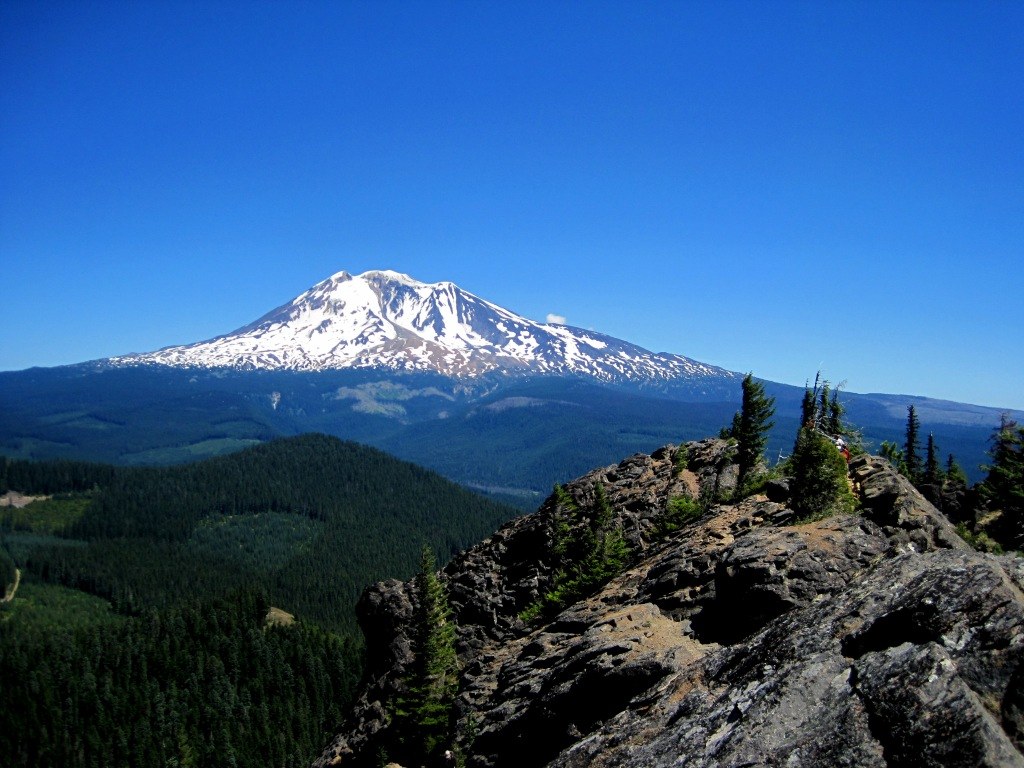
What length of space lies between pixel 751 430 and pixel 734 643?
2340 cm

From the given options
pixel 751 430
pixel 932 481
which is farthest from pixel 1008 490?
pixel 932 481

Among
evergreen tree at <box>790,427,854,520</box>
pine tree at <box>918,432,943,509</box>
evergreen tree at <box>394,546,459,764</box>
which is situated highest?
evergreen tree at <box>790,427,854,520</box>

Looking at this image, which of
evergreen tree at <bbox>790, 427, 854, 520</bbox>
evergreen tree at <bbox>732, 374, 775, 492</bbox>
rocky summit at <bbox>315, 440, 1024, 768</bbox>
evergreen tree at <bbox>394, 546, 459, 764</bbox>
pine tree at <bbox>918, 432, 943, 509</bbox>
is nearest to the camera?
rocky summit at <bbox>315, 440, 1024, 768</bbox>

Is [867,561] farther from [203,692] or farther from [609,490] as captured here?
[203,692]

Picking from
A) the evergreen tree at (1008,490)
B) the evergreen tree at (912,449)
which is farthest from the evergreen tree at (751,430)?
the evergreen tree at (912,449)

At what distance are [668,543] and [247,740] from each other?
104 meters

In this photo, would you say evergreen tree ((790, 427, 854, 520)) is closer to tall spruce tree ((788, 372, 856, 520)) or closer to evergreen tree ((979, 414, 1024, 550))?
tall spruce tree ((788, 372, 856, 520))

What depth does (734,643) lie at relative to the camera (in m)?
20.7

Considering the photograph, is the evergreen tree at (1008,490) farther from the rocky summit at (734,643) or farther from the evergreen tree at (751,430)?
the rocky summit at (734,643)

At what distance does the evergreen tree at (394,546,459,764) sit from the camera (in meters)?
31.4

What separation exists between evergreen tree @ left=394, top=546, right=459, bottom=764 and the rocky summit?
1.40 metres

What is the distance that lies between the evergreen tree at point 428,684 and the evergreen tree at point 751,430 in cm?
1809

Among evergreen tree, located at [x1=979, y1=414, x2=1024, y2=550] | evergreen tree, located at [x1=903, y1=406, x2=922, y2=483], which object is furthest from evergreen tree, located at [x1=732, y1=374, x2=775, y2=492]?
evergreen tree, located at [x1=903, y1=406, x2=922, y2=483]

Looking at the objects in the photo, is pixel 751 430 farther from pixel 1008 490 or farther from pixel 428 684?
pixel 428 684
